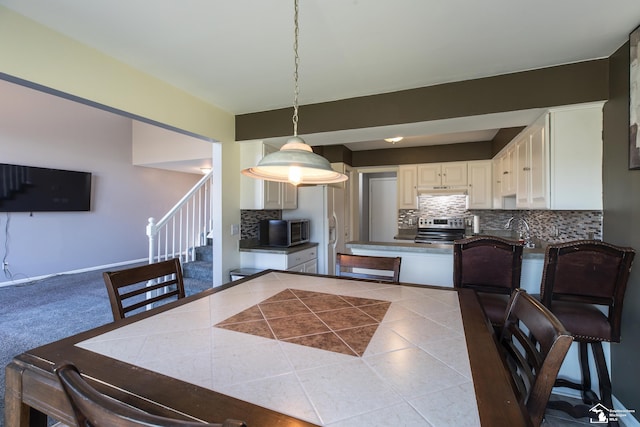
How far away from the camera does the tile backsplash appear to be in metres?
2.25

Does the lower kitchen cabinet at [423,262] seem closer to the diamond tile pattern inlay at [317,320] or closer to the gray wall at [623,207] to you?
the gray wall at [623,207]

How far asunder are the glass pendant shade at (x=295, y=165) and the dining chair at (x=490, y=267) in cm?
109

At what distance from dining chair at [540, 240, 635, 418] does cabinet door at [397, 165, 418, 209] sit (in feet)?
10.4

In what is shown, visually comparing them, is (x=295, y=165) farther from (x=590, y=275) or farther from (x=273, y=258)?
(x=273, y=258)

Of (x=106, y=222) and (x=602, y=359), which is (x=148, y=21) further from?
(x=106, y=222)

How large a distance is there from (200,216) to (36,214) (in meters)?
2.63

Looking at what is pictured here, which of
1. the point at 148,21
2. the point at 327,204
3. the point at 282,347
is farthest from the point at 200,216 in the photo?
the point at 282,347

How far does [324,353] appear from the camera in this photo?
0.93m

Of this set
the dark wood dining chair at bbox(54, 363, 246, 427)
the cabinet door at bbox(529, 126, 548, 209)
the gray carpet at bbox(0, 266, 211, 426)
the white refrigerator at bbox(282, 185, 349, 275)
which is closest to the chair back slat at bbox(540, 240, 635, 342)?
the cabinet door at bbox(529, 126, 548, 209)

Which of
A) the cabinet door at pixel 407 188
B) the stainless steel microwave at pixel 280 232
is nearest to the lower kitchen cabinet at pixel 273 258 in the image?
the stainless steel microwave at pixel 280 232

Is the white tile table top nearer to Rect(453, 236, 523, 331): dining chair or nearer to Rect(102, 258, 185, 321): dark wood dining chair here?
Rect(102, 258, 185, 321): dark wood dining chair

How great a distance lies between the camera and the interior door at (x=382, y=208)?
20.1ft

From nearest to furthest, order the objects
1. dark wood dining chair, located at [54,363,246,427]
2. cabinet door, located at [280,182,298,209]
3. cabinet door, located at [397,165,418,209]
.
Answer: dark wood dining chair, located at [54,363,246,427], cabinet door, located at [280,182,298,209], cabinet door, located at [397,165,418,209]

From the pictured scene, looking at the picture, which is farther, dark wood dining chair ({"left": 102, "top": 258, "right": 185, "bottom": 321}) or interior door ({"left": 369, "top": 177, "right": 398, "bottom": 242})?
interior door ({"left": 369, "top": 177, "right": 398, "bottom": 242})
